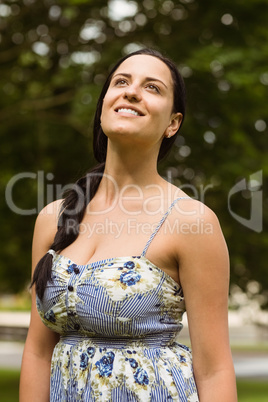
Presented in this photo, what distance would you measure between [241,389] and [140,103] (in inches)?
518

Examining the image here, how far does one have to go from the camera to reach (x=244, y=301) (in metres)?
13.5

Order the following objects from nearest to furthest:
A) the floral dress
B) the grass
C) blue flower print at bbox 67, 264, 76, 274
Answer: the floral dress → blue flower print at bbox 67, 264, 76, 274 → the grass

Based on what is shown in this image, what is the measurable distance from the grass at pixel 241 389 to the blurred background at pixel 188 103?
15 cm

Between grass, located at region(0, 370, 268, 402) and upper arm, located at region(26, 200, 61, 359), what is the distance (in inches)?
439

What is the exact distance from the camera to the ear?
2.67 m

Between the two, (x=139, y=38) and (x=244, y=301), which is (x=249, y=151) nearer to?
(x=139, y=38)

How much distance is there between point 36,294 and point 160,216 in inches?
19.4

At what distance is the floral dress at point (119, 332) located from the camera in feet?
7.35
